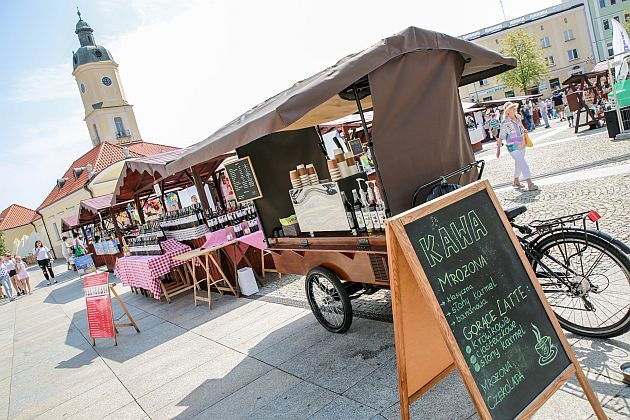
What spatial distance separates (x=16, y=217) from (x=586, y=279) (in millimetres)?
61433

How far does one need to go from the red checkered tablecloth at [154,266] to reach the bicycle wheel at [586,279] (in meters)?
7.08

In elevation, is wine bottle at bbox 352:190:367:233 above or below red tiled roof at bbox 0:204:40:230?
below

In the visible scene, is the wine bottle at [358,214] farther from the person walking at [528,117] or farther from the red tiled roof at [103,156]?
the red tiled roof at [103,156]

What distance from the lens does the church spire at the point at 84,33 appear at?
49.8 metres

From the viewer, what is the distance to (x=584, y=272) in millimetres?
3102

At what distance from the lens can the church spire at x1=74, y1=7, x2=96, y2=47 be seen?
49781mm

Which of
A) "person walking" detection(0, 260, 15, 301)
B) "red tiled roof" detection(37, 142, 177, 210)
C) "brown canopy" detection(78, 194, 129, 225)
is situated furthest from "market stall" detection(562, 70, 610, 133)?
"red tiled roof" detection(37, 142, 177, 210)

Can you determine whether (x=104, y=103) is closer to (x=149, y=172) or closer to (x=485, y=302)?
(x=149, y=172)

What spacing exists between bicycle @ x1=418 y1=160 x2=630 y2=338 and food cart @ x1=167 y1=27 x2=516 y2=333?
99cm

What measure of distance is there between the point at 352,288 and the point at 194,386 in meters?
1.88

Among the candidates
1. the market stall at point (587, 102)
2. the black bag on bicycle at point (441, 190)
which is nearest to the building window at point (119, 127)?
the market stall at point (587, 102)

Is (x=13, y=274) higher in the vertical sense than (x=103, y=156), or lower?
lower

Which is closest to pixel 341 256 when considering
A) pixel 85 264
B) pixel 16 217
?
pixel 85 264

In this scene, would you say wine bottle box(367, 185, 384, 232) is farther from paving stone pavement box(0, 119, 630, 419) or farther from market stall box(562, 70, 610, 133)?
market stall box(562, 70, 610, 133)
